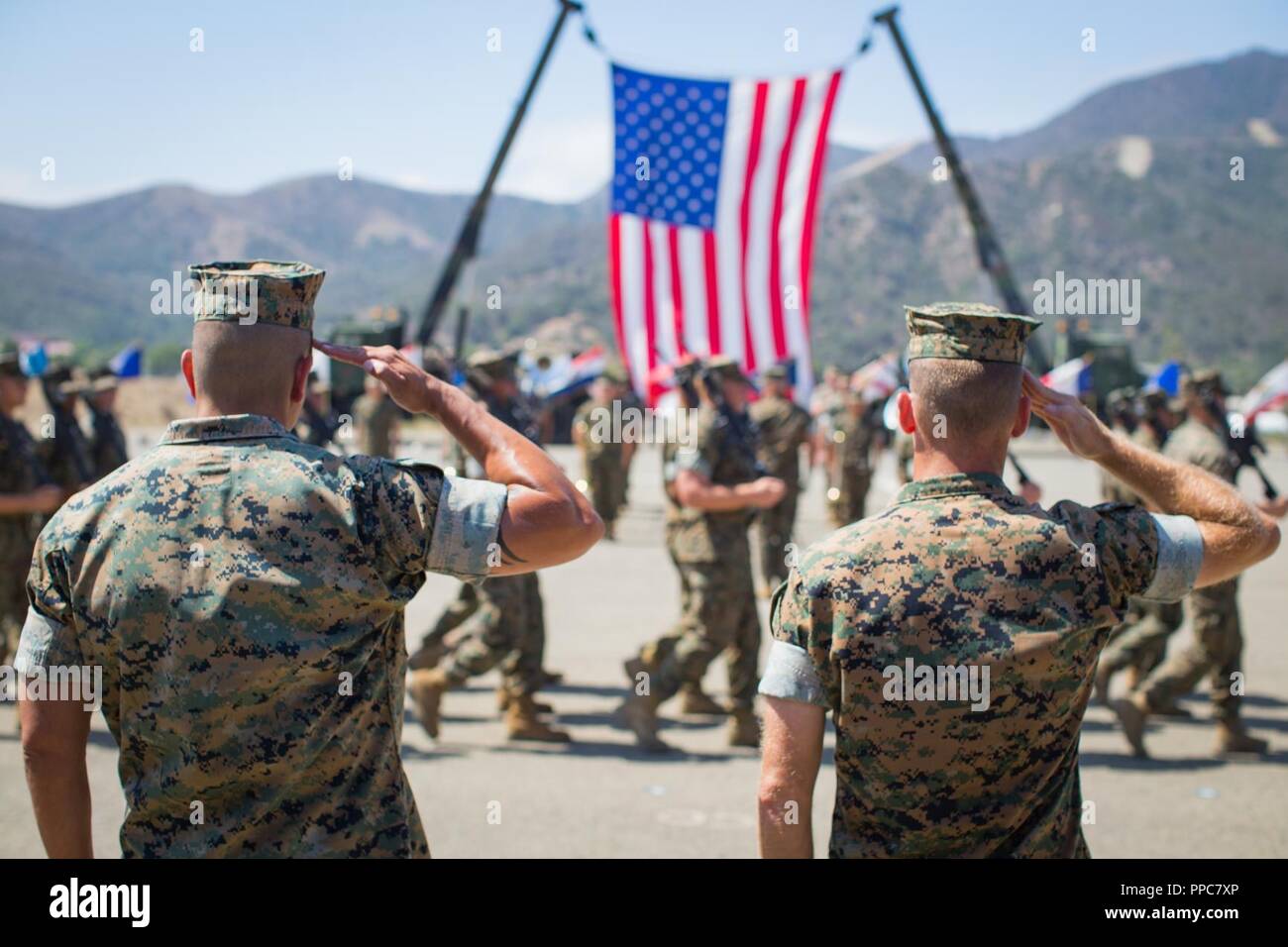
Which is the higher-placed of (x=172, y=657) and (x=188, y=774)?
(x=172, y=657)

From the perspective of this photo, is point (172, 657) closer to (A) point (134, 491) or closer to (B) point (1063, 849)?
(A) point (134, 491)

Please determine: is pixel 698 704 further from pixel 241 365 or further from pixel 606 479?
pixel 606 479

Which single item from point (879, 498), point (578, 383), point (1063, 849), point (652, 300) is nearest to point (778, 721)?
point (1063, 849)

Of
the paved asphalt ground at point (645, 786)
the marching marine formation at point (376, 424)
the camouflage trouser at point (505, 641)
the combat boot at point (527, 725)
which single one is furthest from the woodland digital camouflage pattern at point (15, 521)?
the marching marine formation at point (376, 424)

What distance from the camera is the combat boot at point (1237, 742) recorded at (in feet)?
21.7

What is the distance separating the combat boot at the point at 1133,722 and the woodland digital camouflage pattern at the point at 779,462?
427cm

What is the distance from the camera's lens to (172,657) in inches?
87.7

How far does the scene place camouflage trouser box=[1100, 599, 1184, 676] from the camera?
7000 mm

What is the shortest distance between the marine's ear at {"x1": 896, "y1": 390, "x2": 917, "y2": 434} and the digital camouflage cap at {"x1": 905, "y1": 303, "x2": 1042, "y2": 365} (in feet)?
0.36

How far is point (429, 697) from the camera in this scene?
6574 mm

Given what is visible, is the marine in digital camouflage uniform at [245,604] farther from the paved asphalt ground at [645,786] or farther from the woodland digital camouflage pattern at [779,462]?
the woodland digital camouflage pattern at [779,462]

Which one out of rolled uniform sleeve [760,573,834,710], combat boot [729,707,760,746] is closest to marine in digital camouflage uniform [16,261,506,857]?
rolled uniform sleeve [760,573,834,710]

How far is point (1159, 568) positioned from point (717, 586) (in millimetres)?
4402

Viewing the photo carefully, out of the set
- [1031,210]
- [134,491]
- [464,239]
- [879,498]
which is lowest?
[879,498]
